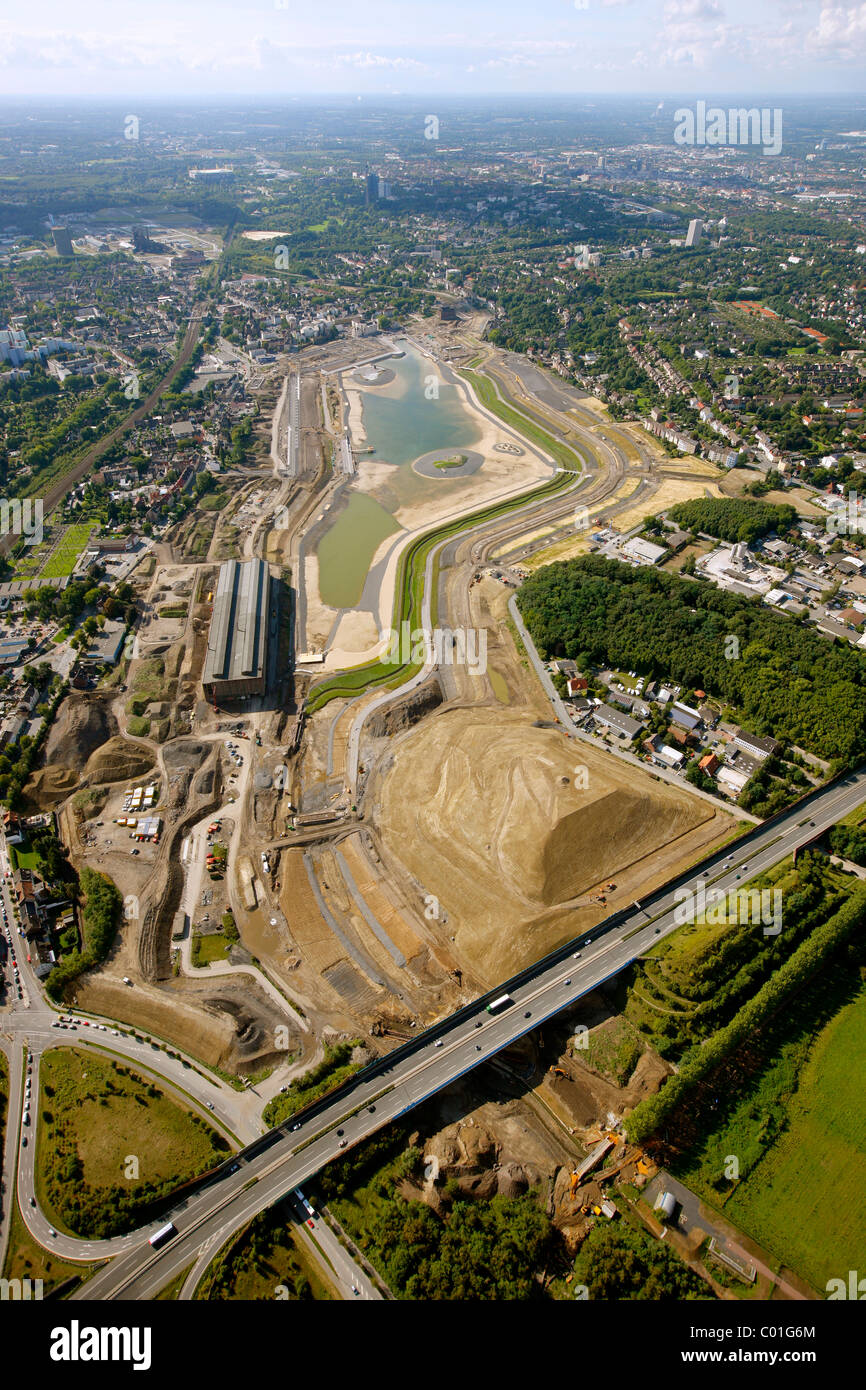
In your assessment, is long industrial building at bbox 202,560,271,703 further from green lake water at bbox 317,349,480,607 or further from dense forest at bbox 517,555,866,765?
dense forest at bbox 517,555,866,765

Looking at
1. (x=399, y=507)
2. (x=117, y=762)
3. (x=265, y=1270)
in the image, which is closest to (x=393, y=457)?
(x=399, y=507)

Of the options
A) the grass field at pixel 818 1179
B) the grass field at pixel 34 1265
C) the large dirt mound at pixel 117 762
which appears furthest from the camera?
the large dirt mound at pixel 117 762

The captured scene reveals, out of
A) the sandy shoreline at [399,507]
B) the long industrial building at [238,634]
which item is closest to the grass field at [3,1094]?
the long industrial building at [238,634]

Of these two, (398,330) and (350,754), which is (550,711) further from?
(398,330)

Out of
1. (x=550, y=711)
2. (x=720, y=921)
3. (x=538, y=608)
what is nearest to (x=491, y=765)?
(x=550, y=711)

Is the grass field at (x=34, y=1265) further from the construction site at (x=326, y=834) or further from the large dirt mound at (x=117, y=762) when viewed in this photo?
the large dirt mound at (x=117, y=762)

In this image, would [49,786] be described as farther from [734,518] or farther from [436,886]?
A: [734,518]

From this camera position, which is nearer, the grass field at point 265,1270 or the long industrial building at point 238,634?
the grass field at point 265,1270
